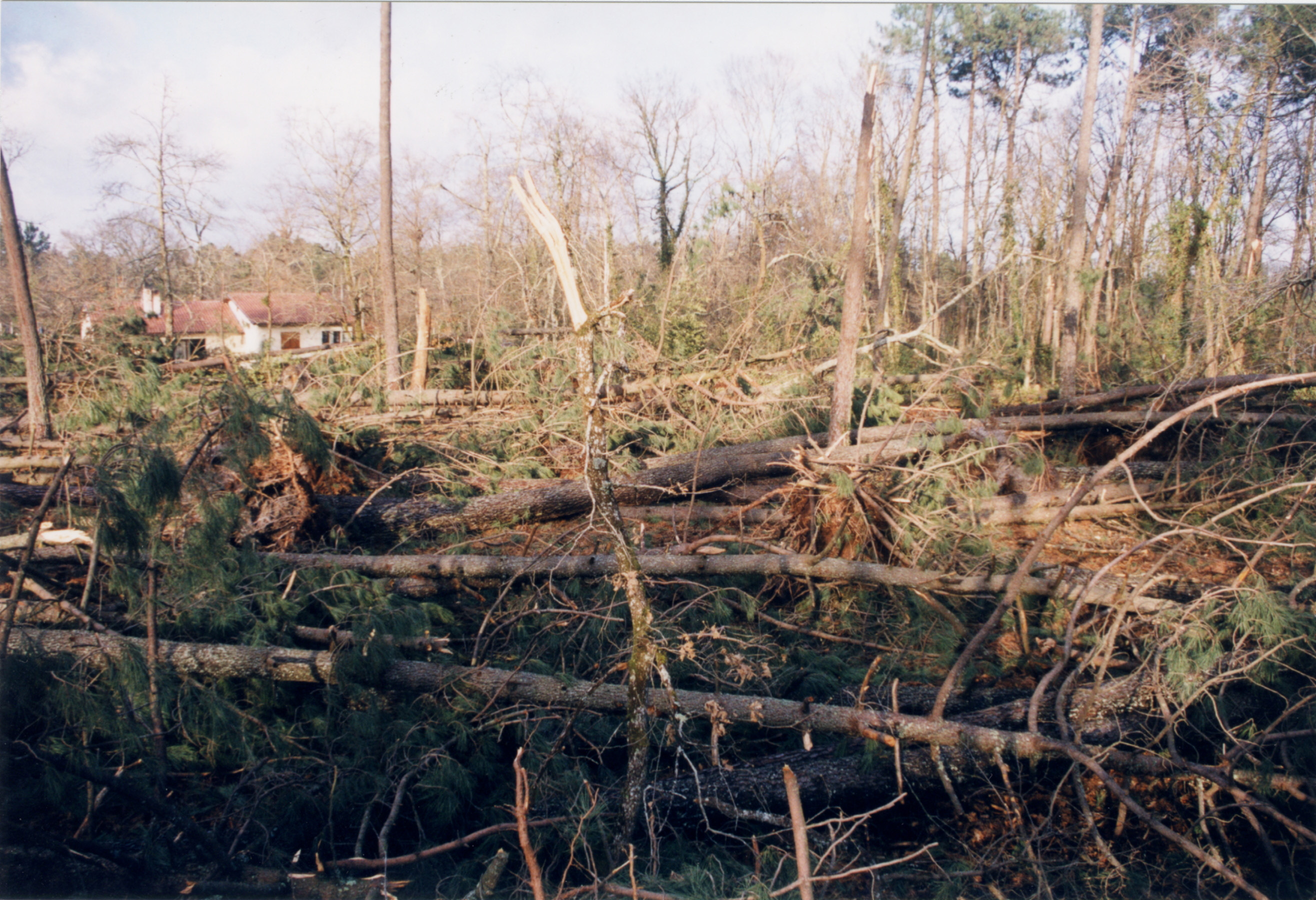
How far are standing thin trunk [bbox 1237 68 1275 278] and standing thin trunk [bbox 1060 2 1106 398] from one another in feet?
5.91

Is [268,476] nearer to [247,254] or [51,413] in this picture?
[51,413]

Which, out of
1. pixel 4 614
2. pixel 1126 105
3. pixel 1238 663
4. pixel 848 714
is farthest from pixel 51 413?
pixel 1126 105

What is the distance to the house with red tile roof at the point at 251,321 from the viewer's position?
13438mm

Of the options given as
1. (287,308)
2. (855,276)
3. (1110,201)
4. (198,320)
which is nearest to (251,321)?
(287,308)

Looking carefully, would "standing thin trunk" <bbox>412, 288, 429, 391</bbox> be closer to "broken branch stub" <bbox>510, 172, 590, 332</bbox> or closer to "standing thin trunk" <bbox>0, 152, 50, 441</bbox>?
"standing thin trunk" <bbox>0, 152, 50, 441</bbox>

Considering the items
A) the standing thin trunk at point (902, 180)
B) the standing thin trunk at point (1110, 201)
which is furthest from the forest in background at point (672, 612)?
the standing thin trunk at point (902, 180)

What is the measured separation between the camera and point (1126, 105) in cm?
1125

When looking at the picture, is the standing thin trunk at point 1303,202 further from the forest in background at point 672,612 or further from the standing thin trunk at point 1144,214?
the standing thin trunk at point 1144,214

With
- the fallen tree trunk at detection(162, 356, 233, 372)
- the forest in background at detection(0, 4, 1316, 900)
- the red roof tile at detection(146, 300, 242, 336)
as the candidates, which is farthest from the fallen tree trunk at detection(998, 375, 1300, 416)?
the red roof tile at detection(146, 300, 242, 336)

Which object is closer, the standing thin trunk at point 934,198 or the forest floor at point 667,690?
the forest floor at point 667,690

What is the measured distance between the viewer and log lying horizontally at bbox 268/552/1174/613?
13.6ft

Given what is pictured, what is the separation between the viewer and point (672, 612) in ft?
13.7

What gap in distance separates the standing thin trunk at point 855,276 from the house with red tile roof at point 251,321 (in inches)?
350

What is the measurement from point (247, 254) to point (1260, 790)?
26.4 m
